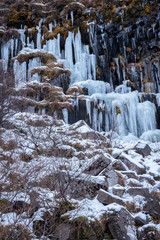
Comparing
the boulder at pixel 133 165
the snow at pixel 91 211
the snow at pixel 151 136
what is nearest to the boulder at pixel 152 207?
the snow at pixel 91 211

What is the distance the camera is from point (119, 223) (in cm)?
350

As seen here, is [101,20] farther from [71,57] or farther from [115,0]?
[71,57]

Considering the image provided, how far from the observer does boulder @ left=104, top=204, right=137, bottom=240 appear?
3.45 meters

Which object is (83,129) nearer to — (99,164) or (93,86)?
(99,164)

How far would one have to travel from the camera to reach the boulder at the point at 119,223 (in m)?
3.45

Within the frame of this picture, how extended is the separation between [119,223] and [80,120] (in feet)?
29.1

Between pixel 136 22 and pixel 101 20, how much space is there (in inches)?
138

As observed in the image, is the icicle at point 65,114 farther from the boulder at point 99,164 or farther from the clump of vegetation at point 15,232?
the clump of vegetation at point 15,232

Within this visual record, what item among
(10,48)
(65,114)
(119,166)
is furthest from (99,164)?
(10,48)

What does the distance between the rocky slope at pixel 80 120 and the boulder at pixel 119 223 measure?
16mm

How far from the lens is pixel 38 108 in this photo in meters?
13.9

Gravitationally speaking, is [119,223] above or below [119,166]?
below

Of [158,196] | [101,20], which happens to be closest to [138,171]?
[158,196]

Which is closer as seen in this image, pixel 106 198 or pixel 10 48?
pixel 106 198
